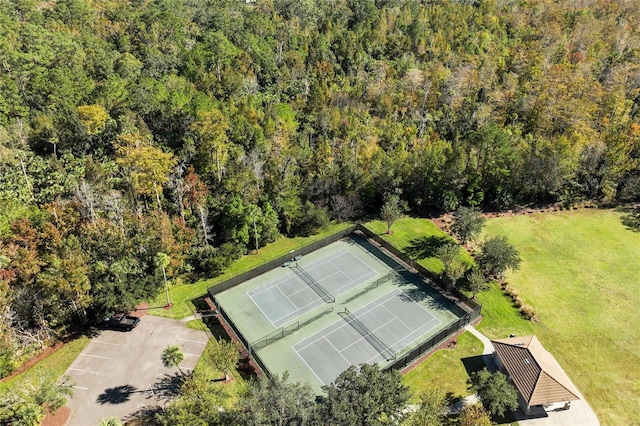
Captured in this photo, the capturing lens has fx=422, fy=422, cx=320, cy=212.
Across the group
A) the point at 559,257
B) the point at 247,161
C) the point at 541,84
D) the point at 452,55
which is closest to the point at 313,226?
the point at 247,161

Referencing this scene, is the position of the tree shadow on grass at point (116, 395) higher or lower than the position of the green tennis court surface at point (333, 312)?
lower

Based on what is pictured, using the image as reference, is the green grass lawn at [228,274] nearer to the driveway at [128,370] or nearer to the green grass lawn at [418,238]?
the driveway at [128,370]

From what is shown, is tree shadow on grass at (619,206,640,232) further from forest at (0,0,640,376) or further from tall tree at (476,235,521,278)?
tall tree at (476,235,521,278)

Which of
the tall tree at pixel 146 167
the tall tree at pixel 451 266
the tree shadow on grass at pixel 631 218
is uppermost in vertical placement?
the tall tree at pixel 146 167

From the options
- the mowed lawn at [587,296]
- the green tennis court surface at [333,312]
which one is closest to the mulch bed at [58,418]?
the green tennis court surface at [333,312]

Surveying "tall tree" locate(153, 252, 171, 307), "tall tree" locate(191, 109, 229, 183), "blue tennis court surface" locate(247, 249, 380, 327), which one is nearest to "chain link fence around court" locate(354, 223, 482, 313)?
"blue tennis court surface" locate(247, 249, 380, 327)

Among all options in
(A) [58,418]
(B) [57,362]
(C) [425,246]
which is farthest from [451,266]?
(B) [57,362]

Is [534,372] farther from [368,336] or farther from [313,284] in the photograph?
[313,284]
